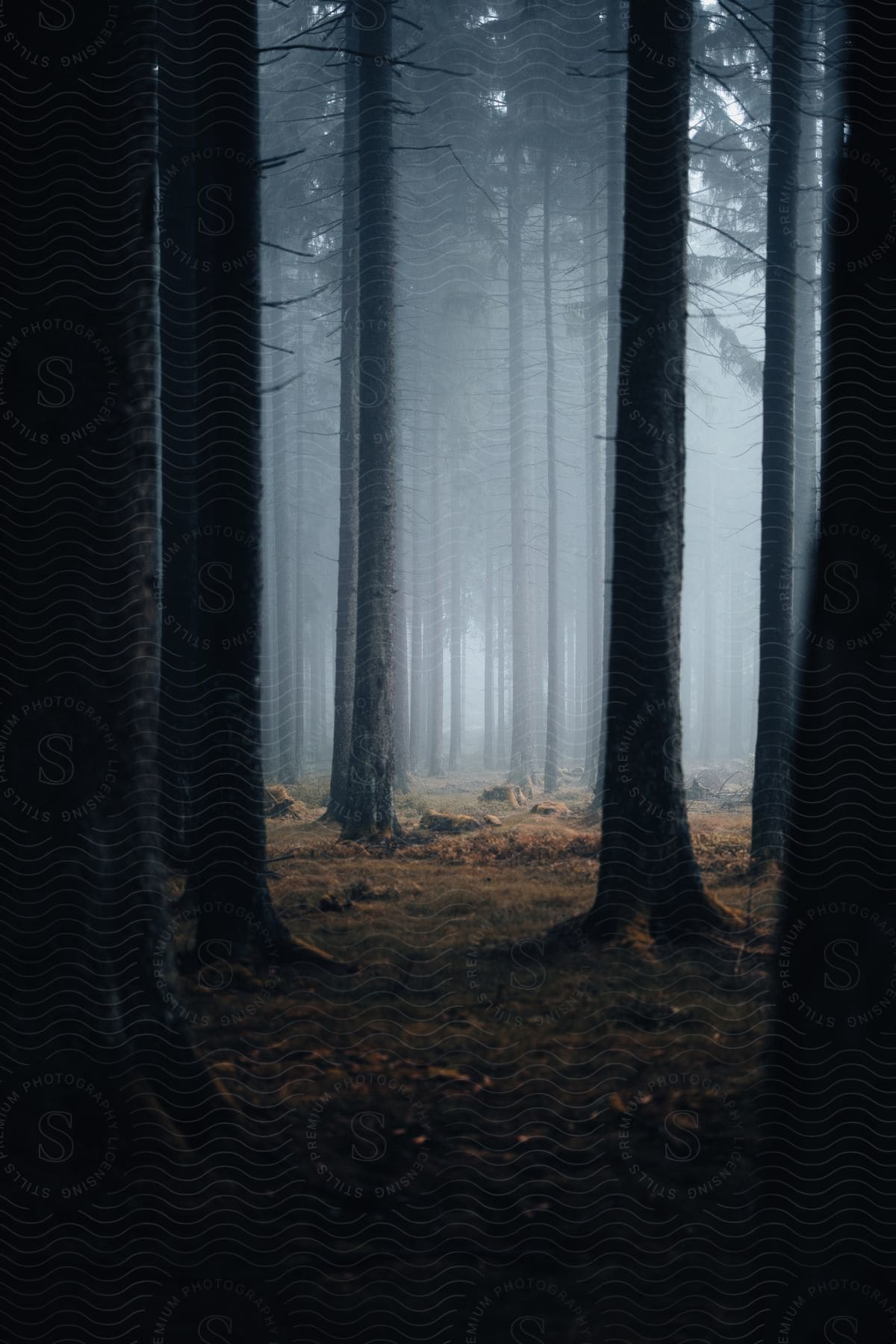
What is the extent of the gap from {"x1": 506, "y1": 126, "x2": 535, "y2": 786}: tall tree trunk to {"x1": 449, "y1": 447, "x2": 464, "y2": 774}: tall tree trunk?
2.69m

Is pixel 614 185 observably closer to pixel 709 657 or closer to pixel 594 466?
pixel 594 466

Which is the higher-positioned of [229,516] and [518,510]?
[518,510]

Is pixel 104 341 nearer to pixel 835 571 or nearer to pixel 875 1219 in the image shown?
pixel 835 571

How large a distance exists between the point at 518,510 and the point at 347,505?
19.3 feet

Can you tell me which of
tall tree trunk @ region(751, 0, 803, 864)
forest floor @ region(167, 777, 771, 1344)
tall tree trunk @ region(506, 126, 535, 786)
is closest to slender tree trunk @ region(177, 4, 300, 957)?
forest floor @ region(167, 777, 771, 1344)

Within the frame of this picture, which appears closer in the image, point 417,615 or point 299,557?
point 299,557

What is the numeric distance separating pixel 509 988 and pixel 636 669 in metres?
2.32

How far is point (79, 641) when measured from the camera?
3.65 m

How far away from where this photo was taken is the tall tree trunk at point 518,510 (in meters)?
15.2

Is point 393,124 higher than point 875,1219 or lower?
higher

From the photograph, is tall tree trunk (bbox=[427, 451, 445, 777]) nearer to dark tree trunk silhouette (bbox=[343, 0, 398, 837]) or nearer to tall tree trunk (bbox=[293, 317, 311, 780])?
tall tree trunk (bbox=[293, 317, 311, 780])

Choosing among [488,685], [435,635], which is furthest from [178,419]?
[488,685]

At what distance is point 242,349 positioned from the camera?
5.36m

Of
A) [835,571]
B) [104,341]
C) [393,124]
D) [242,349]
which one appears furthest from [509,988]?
[393,124]
